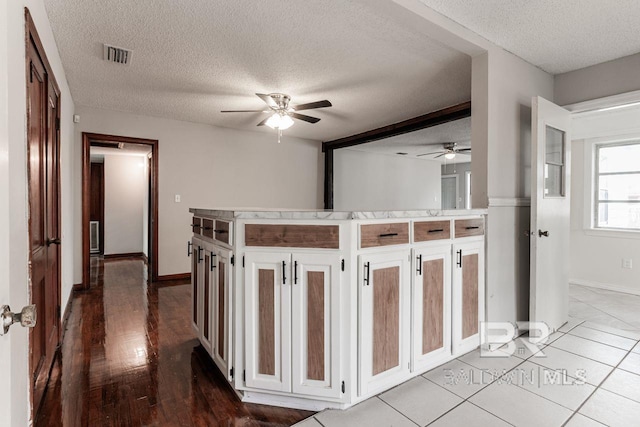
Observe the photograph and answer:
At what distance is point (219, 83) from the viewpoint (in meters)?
3.46

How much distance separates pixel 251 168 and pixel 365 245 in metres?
4.14

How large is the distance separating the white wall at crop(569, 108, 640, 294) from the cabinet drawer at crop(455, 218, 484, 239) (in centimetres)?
326

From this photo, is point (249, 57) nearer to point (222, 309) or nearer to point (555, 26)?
point (222, 309)

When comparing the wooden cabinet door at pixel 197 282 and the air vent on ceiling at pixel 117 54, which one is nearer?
the wooden cabinet door at pixel 197 282

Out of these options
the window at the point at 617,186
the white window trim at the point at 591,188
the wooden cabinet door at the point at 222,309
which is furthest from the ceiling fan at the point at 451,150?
the wooden cabinet door at the point at 222,309

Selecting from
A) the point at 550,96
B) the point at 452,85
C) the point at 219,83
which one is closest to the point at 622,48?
the point at 550,96

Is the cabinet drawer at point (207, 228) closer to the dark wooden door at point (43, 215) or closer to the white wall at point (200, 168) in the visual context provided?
the dark wooden door at point (43, 215)

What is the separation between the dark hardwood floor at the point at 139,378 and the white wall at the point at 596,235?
474 cm

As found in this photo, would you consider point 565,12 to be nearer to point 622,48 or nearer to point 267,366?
point 622,48

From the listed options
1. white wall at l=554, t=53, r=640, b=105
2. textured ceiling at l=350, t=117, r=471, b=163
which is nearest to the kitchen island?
white wall at l=554, t=53, r=640, b=105

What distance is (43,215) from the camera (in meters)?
2.06

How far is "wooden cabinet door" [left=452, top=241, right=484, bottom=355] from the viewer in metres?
2.34

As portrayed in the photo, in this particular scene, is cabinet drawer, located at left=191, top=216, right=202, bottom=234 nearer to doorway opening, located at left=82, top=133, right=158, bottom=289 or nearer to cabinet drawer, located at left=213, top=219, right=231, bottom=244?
cabinet drawer, located at left=213, top=219, right=231, bottom=244

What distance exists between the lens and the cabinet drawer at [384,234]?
184cm
